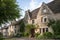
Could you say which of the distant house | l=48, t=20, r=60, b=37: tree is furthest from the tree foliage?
the distant house

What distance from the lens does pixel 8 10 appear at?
3055 cm

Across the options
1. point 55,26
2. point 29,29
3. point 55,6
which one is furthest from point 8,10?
point 29,29

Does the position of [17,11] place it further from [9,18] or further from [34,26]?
[34,26]

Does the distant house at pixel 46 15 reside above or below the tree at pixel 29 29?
above

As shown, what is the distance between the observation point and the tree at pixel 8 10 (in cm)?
2975

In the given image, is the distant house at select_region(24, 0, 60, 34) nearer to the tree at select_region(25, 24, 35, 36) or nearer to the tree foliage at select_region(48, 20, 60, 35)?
the tree at select_region(25, 24, 35, 36)

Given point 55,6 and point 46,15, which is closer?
point 46,15

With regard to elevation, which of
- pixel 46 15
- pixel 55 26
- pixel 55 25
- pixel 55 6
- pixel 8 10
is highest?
pixel 55 6

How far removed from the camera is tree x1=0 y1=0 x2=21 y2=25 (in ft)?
97.6

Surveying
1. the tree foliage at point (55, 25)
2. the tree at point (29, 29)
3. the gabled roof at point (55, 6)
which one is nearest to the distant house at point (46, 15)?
the gabled roof at point (55, 6)

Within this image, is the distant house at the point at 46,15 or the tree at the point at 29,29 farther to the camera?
the tree at the point at 29,29

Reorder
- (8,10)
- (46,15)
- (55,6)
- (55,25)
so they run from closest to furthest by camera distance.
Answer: (8,10) → (55,25) → (46,15) → (55,6)

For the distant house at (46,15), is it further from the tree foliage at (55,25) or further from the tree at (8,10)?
the tree at (8,10)

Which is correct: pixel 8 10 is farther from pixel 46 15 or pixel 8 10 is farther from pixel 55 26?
pixel 46 15
